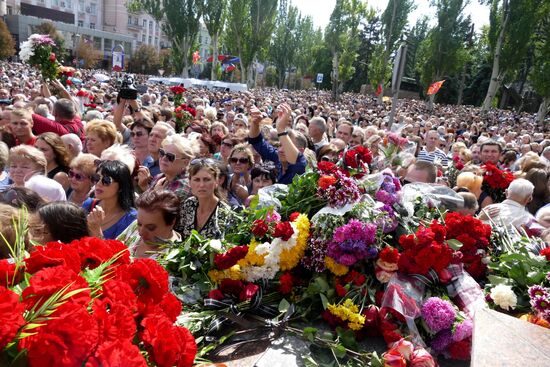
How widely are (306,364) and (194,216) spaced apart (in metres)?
1.87

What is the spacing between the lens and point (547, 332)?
1494 mm

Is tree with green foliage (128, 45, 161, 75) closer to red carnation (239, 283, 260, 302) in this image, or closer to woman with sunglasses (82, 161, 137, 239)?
woman with sunglasses (82, 161, 137, 239)

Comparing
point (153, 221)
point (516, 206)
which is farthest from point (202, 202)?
point (516, 206)

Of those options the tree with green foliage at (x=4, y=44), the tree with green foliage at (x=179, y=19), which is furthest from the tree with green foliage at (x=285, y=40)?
the tree with green foliage at (x=4, y=44)

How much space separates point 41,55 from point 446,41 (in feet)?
124

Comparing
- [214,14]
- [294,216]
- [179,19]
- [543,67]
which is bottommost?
[294,216]

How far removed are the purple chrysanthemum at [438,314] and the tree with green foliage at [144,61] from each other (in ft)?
234

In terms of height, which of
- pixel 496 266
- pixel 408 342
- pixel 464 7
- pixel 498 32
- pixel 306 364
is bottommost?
pixel 306 364

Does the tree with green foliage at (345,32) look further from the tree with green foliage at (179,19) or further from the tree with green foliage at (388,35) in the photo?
the tree with green foliage at (179,19)

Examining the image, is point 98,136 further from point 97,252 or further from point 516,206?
point 516,206

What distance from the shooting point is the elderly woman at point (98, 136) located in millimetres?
5262

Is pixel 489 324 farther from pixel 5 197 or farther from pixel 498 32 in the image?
pixel 498 32

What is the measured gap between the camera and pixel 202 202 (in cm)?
351

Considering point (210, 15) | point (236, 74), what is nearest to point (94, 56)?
point (236, 74)
